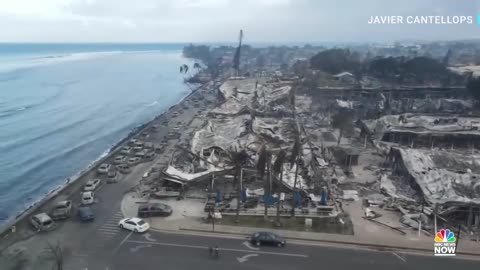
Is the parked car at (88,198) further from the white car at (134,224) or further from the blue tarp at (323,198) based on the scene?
the blue tarp at (323,198)

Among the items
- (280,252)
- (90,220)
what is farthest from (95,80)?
(280,252)

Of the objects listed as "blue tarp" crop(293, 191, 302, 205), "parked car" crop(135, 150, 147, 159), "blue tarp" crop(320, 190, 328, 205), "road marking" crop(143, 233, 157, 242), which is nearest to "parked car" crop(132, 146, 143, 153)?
"parked car" crop(135, 150, 147, 159)

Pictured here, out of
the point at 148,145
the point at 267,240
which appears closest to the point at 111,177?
the point at 148,145

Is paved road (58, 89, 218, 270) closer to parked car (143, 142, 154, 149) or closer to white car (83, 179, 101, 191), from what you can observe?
white car (83, 179, 101, 191)

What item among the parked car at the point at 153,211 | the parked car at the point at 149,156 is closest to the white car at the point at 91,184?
the parked car at the point at 153,211

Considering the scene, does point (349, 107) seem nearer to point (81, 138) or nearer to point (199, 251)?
point (81, 138)

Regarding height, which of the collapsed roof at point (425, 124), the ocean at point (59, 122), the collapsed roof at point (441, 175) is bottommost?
the ocean at point (59, 122)
